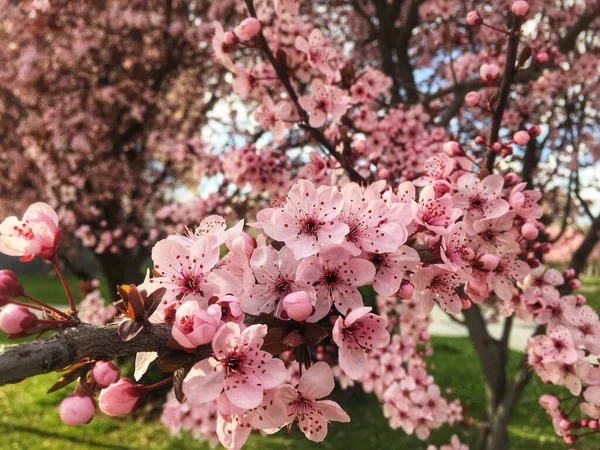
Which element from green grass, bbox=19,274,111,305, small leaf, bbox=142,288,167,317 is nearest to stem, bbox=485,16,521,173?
small leaf, bbox=142,288,167,317

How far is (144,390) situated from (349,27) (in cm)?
714

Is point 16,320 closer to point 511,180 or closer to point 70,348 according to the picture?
point 70,348

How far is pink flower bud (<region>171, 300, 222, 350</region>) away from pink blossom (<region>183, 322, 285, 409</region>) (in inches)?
0.9

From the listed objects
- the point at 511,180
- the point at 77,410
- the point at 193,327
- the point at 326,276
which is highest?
the point at 511,180

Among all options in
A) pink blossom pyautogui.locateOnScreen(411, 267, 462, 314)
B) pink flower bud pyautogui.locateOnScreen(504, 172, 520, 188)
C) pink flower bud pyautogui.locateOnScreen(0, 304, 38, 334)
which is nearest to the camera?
→ pink flower bud pyautogui.locateOnScreen(0, 304, 38, 334)

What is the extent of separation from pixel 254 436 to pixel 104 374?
597 centimetres

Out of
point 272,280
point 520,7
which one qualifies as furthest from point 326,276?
point 520,7

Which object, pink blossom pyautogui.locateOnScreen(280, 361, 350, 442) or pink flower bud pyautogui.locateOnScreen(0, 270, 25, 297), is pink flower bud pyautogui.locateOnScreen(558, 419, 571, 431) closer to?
pink blossom pyautogui.locateOnScreen(280, 361, 350, 442)

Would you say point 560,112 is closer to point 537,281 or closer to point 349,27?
point 349,27

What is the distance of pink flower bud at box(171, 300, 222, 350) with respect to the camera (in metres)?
0.91

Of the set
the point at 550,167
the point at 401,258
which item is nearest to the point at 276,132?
the point at 401,258

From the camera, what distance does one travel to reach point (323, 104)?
2.32 meters

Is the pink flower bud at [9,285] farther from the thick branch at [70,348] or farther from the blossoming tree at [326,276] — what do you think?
the thick branch at [70,348]

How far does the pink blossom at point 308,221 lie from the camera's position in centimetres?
111
